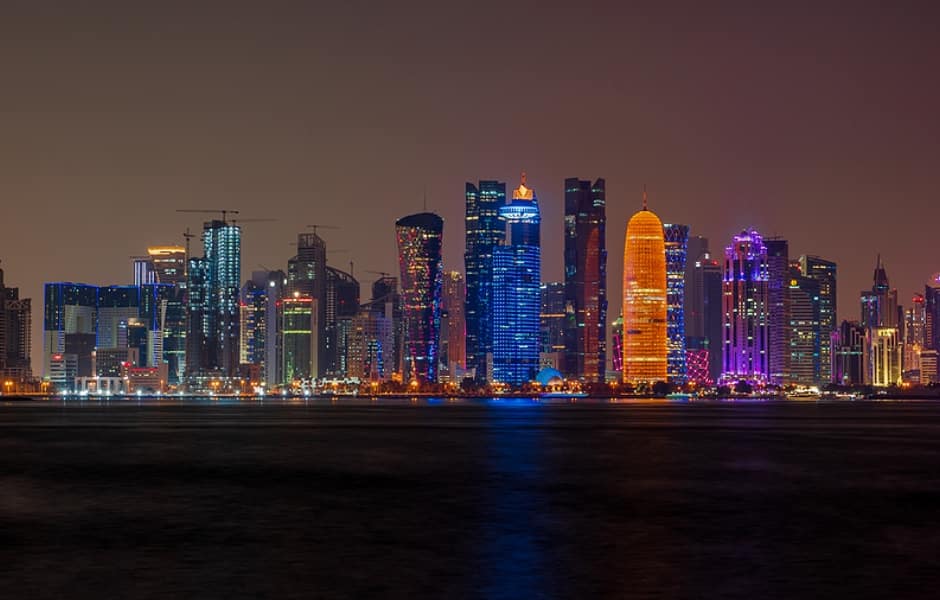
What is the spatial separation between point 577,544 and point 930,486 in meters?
33.4

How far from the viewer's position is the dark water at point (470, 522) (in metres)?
39.5

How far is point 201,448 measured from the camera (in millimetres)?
113312

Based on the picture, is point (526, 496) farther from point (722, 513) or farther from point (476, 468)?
point (476, 468)

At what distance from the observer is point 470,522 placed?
56.2 m

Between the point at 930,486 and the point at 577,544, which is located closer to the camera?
the point at 577,544

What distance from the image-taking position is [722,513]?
5906cm

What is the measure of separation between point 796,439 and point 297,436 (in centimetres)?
5523

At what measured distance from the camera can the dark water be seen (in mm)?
39531

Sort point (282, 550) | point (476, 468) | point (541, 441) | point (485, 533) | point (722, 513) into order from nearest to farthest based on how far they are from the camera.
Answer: point (282, 550), point (485, 533), point (722, 513), point (476, 468), point (541, 441)

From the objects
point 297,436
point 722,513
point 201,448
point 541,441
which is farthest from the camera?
point 297,436

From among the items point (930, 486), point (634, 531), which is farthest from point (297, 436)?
point (634, 531)

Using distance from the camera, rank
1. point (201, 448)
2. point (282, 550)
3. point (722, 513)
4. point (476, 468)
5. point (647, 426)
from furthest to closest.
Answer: point (647, 426), point (201, 448), point (476, 468), point (722, 513), point (282, 550)

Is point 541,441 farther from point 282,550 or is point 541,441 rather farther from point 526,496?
point 282,550

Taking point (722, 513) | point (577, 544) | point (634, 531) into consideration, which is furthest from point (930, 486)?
point (577, 544)
